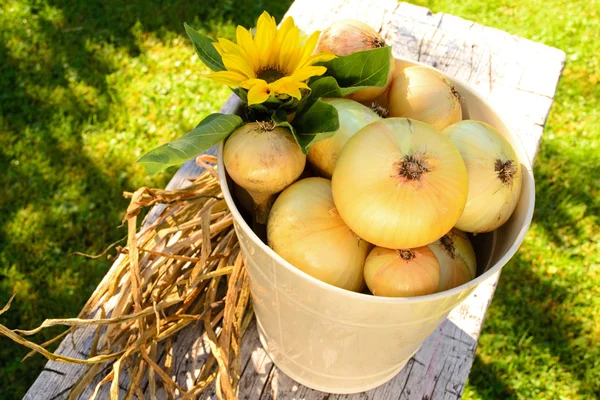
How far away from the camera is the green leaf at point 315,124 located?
620 mm

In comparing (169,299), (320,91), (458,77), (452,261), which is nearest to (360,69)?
(320,91)

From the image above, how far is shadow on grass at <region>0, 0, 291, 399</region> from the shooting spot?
1.56m

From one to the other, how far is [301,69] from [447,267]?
0.29m

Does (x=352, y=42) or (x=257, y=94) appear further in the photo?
(x=352, y=42)

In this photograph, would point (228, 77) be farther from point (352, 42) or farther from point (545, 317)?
point (545, 317)

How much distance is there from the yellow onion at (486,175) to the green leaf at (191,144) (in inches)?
10.8

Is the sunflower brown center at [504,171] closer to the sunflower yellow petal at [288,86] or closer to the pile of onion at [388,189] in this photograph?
the pile of onion at [388,189]

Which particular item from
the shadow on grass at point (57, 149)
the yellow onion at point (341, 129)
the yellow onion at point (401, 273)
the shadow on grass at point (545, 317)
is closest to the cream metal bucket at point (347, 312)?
the yellow onion at point (401, 273)

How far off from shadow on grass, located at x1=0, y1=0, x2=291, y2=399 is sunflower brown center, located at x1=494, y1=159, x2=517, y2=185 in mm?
1244

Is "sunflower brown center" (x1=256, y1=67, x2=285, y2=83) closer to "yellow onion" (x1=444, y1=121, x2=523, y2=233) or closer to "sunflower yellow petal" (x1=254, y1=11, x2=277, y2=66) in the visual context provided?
"sunflower yellow petal" (x1=254, y1=11, x2=277, y2=66)

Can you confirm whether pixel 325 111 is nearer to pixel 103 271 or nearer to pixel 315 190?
pixel 315 190

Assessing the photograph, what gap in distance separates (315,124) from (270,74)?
104mm

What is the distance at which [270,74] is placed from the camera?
0.71 metres

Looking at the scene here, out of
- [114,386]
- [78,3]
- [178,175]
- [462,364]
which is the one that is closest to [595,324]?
[462,364]
